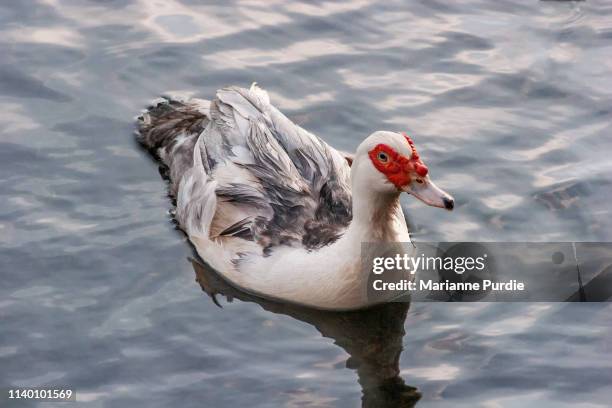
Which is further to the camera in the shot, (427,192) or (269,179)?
(269,179)

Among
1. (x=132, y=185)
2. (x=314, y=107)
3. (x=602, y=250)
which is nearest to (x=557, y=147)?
(x=602, y=250)

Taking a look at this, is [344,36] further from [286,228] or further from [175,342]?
[175,342]

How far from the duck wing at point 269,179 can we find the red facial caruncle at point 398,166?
2.52 feet

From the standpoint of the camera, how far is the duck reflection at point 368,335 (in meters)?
8.62

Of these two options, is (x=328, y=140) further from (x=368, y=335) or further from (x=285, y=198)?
(x=368, y=335)

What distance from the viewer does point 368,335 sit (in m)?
9.23

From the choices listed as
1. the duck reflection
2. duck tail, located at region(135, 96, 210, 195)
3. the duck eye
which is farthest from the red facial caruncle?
duck tail, located at region(135, 96, 210, 195)

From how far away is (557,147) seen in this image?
11086 mm

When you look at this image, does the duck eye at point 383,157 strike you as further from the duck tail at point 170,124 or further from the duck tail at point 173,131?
the duck tail at point 170,124

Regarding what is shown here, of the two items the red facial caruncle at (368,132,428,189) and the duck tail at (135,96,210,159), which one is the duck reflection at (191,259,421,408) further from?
the duck tail at (135,96,210,159)

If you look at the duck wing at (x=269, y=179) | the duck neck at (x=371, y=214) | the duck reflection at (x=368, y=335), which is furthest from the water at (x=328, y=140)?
the duck neck at (x=371, y=214)

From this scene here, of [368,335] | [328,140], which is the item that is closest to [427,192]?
[368,335]

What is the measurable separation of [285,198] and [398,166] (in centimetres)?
115

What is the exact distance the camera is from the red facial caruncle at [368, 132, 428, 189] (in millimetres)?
8711
